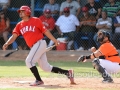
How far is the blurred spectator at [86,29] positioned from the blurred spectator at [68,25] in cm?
21

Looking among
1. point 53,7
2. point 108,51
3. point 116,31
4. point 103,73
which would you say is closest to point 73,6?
point 53,7

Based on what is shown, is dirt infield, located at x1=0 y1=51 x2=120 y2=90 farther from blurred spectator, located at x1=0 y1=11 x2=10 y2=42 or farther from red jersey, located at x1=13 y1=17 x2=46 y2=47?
blurred spectator, located at x1=0 y1=11 x2=10 y2=42

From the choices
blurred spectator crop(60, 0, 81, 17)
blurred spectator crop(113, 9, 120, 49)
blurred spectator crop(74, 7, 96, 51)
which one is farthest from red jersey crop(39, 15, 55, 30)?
blurred spectator crop(113, 9, 120, 49)

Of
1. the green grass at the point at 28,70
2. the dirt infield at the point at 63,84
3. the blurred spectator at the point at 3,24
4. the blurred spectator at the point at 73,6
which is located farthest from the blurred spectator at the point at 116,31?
the dirt infield at the point at 63,84

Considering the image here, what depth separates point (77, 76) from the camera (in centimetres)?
1091

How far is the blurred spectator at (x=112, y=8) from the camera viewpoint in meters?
15.4

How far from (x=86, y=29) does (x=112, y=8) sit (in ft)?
3.85

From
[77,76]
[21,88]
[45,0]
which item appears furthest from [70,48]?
[21,88]

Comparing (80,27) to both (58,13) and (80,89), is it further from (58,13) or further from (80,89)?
(80,89)

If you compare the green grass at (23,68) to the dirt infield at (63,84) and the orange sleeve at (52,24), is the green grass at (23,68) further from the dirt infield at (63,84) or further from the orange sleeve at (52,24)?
the orange sleeve at (52,24)

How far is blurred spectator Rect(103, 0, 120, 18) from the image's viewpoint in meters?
15.4

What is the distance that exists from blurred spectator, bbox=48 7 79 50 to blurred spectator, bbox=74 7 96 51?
214 mm

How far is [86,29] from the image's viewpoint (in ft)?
50.9

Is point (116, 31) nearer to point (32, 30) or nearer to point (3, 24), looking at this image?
point (3, 24)
